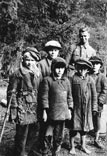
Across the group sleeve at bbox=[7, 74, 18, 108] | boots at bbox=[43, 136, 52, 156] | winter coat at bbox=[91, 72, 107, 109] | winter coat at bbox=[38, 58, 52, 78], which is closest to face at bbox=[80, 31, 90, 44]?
winter coat at bbox=[91, 72, 107, 109]

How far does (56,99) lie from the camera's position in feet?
13.2

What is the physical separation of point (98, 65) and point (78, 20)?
9.56m

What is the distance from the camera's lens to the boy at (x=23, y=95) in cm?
380

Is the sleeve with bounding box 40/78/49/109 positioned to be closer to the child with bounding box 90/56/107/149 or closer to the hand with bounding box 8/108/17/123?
the hand with bounding box 8/108/17/123

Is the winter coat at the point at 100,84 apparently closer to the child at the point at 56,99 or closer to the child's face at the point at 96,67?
the child's face at the point at 96,67

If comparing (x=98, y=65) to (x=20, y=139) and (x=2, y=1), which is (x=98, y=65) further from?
(x=2, y=1)

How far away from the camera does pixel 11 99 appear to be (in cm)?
376

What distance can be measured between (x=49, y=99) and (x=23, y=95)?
0.47 meters

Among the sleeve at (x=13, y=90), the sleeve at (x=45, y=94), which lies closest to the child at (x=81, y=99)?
the sleeve at (x=45, y=94)

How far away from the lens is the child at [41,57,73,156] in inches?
157

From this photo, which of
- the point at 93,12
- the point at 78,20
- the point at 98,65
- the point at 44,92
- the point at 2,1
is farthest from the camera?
the point at 93,12

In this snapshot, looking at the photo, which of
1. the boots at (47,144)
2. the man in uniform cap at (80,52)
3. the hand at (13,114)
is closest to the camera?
the hand at (13,114)

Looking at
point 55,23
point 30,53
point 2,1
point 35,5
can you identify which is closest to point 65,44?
point 55,23

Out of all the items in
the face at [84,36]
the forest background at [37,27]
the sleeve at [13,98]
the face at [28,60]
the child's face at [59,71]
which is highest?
the forest background at [37,27]
